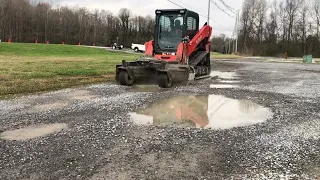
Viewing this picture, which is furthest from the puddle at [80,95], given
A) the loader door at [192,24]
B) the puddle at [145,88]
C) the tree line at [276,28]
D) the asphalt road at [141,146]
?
the tree line at [276,28]

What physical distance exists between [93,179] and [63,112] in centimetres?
402

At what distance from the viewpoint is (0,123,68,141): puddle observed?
5.86 meters

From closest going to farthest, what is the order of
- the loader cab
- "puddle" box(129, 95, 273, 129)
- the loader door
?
"puddle" box(129, 95, 273, 129) → the loader cab → the loader door

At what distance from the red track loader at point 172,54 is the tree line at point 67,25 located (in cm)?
7366

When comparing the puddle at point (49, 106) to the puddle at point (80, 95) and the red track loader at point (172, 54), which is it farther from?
the red track loader at point (172, 54)

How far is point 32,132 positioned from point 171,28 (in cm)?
986

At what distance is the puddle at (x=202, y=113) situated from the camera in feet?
23.6

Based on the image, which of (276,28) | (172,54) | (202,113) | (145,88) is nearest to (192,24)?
(172,54)

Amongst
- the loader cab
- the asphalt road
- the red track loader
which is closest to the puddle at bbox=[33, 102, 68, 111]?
the asphalt road

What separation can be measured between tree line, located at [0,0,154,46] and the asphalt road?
79925mm

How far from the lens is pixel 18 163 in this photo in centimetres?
464

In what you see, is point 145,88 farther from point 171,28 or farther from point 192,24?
point 192,24

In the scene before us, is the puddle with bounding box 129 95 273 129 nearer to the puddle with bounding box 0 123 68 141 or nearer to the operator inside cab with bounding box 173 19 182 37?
the puddle with bounding box 0 123 68 141

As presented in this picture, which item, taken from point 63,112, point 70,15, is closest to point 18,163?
point 63,112
